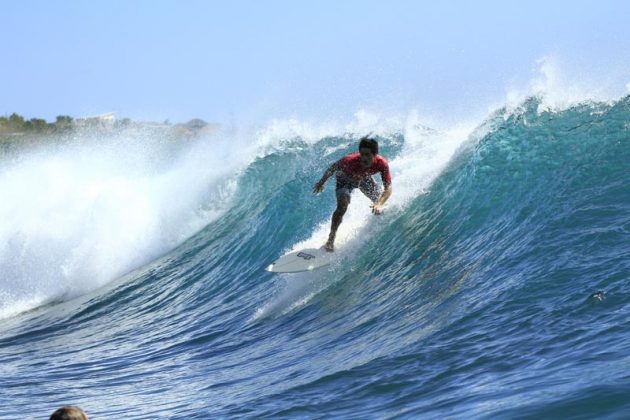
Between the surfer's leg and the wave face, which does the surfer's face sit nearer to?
the surfer's leg

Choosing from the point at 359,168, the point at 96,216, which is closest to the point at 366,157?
the point at 359,168

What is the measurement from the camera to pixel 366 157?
35.2 ft

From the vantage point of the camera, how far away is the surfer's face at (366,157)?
10672 millimetres

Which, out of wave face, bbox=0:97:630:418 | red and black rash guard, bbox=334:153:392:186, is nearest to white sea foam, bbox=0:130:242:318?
wave face, bbox=0:97:630:418

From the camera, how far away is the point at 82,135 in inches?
1157

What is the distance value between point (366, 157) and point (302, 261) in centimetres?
144

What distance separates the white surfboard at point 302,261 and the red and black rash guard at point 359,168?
3.23ft

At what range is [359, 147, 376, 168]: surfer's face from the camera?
10672 millimetres

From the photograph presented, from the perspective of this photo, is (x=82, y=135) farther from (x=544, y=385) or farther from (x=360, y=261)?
(x=544, y=385)

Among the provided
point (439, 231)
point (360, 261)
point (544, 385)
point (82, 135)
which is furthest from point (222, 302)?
point (82, 135)

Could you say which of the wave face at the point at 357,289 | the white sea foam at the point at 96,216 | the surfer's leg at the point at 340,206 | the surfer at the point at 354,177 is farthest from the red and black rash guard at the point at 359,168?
the white sea foam at the point at 96,216

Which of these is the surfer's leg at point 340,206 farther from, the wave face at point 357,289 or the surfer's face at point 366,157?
the wave face at point 357,289

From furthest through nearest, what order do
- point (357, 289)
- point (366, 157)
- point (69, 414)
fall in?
point (366, 157) < point (357, 289) < point (69, 414)

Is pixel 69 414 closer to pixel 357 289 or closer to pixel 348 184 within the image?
pixel 357 289
